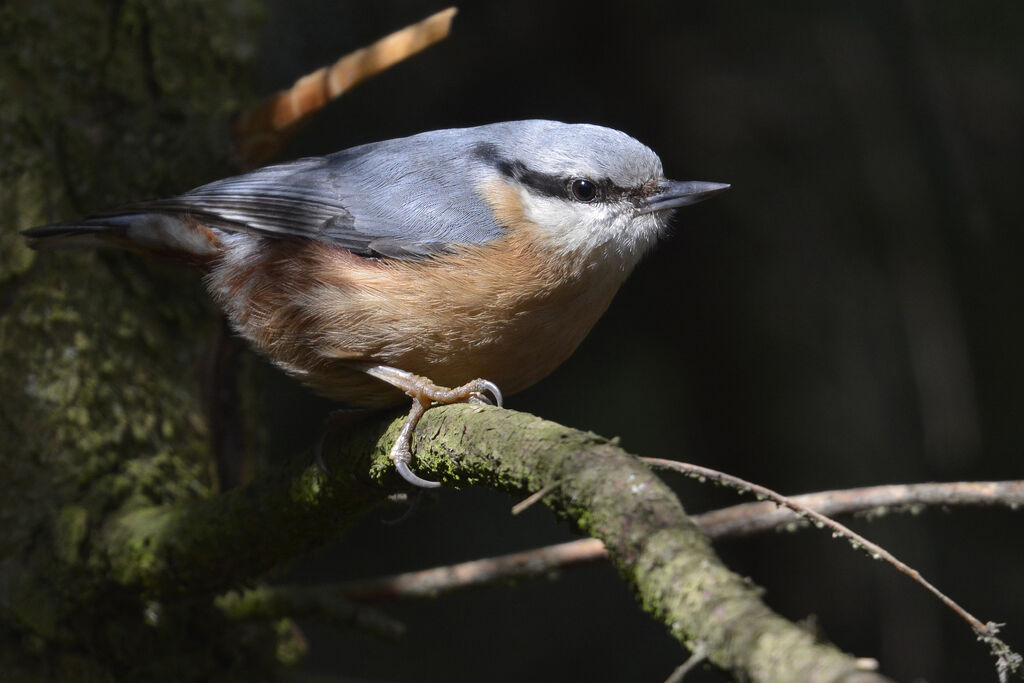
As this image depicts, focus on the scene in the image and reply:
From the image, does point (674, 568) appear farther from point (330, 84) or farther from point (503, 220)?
point (330, 84)

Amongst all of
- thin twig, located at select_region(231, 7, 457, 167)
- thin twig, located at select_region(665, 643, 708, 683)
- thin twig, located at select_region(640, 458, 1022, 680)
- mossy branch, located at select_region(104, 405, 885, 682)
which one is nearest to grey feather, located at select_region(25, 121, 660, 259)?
thin twig, located at select_region(231, 7, 457, 167)

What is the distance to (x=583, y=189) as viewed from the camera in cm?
216

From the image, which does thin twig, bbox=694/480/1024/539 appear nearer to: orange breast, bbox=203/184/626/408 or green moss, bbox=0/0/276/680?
orange breast, bbox=203/184/626/408

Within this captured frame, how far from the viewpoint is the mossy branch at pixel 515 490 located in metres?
0.90

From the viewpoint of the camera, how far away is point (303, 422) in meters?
3.70

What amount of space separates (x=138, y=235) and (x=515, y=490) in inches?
49.4

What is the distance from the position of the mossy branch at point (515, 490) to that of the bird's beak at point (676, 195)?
2.59ft

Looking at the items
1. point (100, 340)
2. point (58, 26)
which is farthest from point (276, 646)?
point (58, 26)

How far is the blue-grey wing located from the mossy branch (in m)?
0.42

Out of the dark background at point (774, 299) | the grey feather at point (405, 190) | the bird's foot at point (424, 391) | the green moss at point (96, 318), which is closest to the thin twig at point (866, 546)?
the bird's foot at point (424, 391)

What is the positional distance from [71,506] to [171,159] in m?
0.89

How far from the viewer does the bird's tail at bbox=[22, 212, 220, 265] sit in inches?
80.9

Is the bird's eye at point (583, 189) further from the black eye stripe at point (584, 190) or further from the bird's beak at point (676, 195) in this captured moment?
the bird's beak at point (676, 195)

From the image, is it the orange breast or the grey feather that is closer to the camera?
the orange breast
